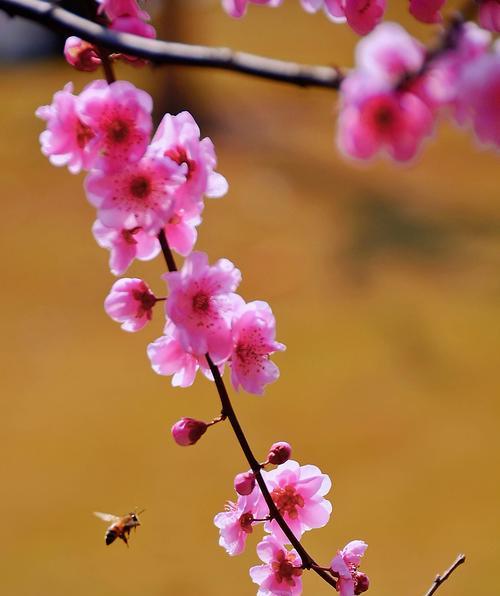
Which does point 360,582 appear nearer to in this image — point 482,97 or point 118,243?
point 118,243

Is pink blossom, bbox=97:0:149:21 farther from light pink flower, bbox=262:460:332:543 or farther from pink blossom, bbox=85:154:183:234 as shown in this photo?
light pink flower, bbox=262:460:332:543

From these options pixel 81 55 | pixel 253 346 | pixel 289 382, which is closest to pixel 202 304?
pixel 253 346

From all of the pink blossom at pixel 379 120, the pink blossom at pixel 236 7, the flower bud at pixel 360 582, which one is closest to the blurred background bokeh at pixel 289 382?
the pink blossom at pixel 236 7

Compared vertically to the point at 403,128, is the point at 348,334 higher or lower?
higher

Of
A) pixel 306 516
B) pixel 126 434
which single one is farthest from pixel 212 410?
pixel 306 516

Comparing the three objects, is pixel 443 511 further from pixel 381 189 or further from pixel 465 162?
pixel 465 162
